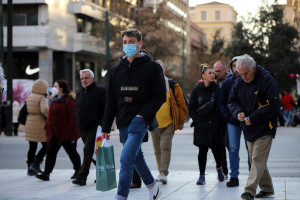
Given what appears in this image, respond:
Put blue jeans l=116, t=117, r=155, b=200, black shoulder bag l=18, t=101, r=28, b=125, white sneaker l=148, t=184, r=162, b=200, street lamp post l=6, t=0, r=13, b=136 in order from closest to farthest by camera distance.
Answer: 1. blue jeans l=116, t=117, r=155, b=200
2. white sneaker l=148, t=184, r=162, b=200
3. black shoulder bag l=18, t=101, r=28, b=125
4. street lamp post l=6, t=0, r=13, b=136

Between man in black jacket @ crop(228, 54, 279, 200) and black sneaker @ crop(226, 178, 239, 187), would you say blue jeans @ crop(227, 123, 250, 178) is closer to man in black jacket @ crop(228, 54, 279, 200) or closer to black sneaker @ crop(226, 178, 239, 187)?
black sneaker @ crop(226, 178, 239, 187)

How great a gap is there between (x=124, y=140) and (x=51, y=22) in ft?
128

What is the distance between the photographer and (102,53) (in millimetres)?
49562

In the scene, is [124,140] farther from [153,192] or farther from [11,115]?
[11,115]

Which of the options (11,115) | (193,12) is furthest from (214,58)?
(193,12)

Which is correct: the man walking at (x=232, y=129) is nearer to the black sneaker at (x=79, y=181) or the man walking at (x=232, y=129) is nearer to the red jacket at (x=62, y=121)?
the black sneaker at (x=79, y=181)

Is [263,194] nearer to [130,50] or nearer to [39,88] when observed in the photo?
[130,50]

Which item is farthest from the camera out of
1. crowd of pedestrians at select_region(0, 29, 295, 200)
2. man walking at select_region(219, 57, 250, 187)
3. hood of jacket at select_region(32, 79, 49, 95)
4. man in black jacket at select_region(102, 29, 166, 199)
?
hood of jacket at select_region(32, 79, 49, 95)

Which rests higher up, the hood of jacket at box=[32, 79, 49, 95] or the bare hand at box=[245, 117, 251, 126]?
the hood of jacket at box=[32, 79, 49, 95]

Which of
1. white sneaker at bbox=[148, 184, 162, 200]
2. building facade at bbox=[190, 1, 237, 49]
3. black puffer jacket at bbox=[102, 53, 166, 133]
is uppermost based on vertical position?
building facade at bbox=[190, 1, 237, 49]

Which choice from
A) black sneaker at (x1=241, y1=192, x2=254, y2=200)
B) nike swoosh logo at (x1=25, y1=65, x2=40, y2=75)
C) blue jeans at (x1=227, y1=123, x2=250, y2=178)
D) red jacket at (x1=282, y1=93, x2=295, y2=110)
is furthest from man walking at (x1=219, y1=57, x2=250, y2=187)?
nike swoosh logo at (x1=25, y1=65, x2=40, y2=75)

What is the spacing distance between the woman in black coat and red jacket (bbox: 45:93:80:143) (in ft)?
6.96

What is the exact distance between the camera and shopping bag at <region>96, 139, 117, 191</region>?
8.02m

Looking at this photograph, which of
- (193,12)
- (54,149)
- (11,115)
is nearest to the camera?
(54,149)
